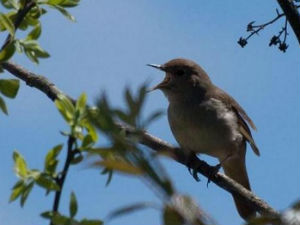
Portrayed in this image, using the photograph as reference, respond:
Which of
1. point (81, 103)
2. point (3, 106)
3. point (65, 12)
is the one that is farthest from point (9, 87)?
point (65, 12)

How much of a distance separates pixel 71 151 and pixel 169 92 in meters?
6.33

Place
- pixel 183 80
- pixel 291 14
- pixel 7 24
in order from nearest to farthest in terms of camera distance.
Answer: pixel 7 24, pixel 291 14, pixel 183 80

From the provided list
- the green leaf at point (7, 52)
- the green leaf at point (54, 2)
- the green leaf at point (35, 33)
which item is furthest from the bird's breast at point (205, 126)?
the green leaf at point (7, 52)

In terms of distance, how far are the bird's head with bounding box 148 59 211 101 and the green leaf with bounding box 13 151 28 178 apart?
5836 mm

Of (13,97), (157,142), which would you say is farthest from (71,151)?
(157,142)

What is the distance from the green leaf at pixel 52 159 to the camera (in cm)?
129

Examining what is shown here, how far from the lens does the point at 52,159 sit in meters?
1.34

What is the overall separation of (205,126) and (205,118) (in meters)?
0.13

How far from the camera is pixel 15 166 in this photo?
1.40 metres

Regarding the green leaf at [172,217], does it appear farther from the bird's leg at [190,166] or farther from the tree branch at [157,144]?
the bird's leg at [190,166]

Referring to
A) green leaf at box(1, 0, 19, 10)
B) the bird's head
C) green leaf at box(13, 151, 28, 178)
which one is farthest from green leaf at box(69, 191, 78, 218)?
the bird's head

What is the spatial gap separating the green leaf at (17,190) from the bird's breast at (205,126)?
5.50 metres

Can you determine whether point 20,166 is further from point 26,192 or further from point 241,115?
point 241,115

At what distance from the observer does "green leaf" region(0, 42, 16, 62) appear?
1479 millimetres
